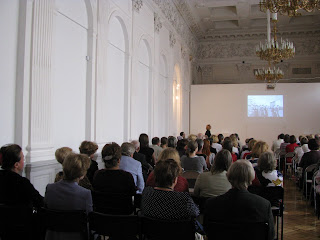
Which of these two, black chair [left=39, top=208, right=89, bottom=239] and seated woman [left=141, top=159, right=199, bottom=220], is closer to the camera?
seated woman [left=141, top=159, right=199, bottom=220]

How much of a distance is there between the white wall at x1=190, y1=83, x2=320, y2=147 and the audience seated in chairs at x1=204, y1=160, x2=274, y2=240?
49.3 ft

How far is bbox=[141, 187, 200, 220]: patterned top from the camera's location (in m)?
2.62

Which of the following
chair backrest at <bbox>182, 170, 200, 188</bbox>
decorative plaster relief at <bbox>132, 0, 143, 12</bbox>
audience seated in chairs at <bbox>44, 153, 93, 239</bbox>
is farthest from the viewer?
decorative plaster relief at <bbox>132, 0, 143, 12</bbox>

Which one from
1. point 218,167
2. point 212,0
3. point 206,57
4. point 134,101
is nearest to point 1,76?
point 218,167

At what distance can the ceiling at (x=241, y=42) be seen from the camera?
676 inches

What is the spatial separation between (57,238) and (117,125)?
5.90 metres

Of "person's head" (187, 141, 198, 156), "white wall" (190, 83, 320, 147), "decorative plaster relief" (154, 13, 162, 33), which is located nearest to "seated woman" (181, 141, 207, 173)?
"person's head" (187, 141, 198, 156)

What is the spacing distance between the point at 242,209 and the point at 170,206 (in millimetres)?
541

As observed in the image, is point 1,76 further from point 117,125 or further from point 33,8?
point 117,125

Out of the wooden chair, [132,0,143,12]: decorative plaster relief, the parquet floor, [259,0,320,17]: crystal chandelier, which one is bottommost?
the parquet floor

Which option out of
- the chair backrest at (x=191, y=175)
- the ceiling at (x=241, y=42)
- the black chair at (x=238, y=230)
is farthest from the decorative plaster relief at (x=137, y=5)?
the black chair at (x=238, y=230)

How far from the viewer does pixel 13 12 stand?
479cm

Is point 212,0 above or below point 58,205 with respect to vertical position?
above

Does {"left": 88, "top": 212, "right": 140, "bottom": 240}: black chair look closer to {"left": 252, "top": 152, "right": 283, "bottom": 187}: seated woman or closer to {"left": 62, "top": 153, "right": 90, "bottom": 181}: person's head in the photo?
{"left": 62, "top": 153, "right": 90, "bottom": 181}: person's head
